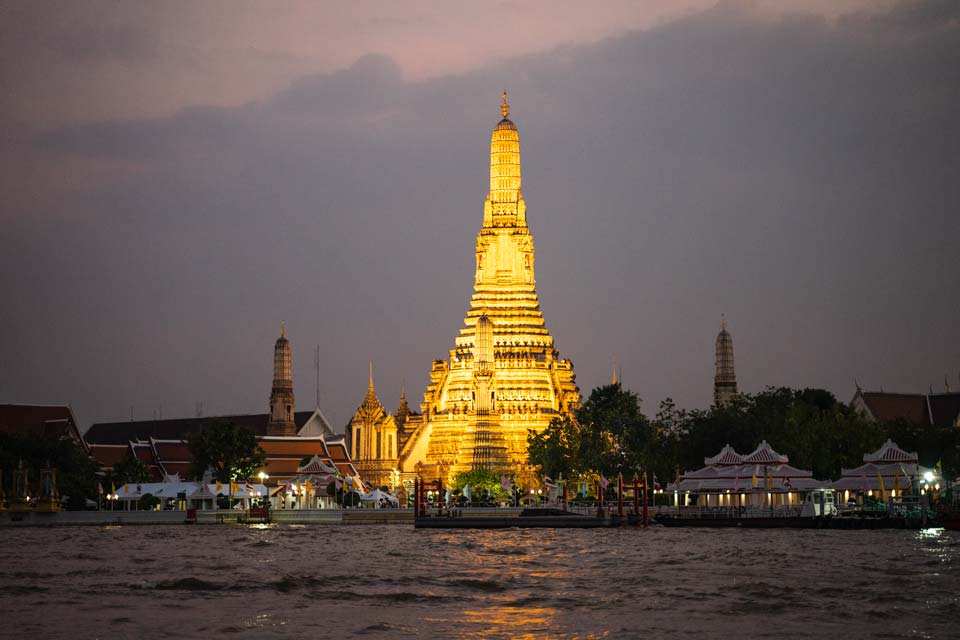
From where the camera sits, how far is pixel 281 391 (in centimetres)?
13238

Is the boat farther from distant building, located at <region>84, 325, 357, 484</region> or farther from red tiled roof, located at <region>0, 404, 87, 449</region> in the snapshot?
red tiled roof, located at <region>0, 404, 87, 449</region>

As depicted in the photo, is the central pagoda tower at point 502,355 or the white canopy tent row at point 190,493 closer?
the white canopy tent row at point 190,493

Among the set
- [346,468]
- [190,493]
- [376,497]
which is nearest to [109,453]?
[346,468]

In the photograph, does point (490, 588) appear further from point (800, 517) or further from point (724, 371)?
point (724, 371)

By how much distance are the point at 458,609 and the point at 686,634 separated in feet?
22.5

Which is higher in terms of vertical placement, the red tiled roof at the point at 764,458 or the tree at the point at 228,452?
the tree at the point at 228,452

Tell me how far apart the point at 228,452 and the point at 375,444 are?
69.9ft

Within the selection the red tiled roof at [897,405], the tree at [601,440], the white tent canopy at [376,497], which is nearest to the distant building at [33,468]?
the white tent canopy at [376,497]

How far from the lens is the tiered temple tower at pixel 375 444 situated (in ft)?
403

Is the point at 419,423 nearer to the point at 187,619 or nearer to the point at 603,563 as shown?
the point at 603,563

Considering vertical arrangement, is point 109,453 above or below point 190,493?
above

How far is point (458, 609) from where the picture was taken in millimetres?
38719

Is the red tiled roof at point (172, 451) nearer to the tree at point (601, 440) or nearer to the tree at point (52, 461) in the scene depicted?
the tree at point (52, 461)

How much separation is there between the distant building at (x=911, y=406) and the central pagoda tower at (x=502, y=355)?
904 inches
